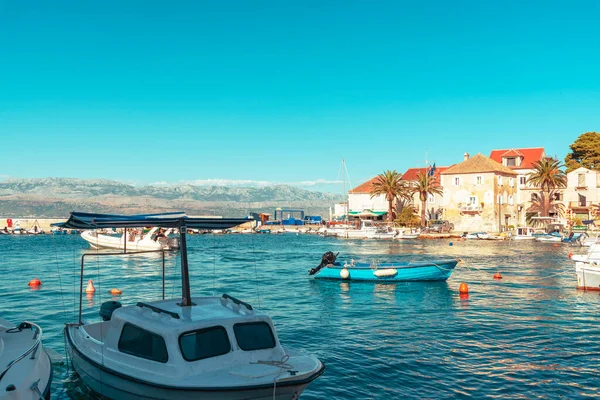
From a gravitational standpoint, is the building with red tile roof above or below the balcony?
above

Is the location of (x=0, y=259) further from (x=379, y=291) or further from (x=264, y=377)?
(x=264, y=377)

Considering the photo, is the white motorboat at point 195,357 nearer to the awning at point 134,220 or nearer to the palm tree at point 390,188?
the awning at point 134,220

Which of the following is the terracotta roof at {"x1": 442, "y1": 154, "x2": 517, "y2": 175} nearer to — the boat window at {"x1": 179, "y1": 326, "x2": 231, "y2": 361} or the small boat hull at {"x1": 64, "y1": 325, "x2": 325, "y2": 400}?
the small boat hull at {"x1": 64, "y1": 325, "x2": 325, "y2": 400}

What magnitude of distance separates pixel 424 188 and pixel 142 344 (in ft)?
289

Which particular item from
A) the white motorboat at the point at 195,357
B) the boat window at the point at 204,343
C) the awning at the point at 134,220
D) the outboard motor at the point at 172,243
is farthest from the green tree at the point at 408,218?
the boat window at the point at 204,343

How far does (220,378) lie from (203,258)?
163 ft

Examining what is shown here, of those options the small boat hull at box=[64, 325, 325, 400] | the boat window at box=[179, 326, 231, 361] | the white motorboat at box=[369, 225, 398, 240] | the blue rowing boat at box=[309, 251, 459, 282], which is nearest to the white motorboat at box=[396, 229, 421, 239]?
the white motorboat at box=[369, 225, 398, 240]

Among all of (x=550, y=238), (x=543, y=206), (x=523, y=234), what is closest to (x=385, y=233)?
(x=523, y=234)

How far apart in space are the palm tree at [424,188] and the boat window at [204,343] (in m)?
88.0

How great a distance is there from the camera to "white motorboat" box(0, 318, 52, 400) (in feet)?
35.3

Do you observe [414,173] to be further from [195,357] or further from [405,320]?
[195,357]

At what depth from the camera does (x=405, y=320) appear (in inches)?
990

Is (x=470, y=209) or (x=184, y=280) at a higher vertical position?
(x=470, y=209)

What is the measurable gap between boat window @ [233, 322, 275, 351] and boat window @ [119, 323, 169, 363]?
1.57m
